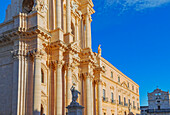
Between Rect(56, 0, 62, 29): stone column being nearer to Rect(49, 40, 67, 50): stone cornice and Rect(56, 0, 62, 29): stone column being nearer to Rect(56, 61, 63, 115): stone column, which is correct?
Rect(49, 40, 67, 50): stone cornice

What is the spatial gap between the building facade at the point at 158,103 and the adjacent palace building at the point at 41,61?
185 ft

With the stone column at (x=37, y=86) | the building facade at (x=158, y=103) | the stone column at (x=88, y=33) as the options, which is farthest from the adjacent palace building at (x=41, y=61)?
the building facade at (x=158, y=103)

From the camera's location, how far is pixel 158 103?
266 feet

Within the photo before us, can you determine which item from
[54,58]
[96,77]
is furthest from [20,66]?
[96,77]

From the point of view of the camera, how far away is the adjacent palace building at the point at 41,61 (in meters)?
19.3

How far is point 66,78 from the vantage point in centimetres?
2309

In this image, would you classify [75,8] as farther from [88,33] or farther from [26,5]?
[26,5]

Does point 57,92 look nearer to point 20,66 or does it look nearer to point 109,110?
point 20,66

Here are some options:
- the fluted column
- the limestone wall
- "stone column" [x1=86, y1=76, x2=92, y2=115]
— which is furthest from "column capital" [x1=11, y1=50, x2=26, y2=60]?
"stone column" [x1=86, y1=76, x2=92, y2=115]

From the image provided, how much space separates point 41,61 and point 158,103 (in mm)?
67530

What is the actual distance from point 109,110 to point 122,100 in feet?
26.3

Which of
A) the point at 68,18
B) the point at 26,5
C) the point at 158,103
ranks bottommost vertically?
the point at 158,103

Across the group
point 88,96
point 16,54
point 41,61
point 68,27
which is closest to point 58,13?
point 68,27

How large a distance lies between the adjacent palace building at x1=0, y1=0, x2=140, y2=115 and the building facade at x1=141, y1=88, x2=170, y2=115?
185 ft
